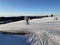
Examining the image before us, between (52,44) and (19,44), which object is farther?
(19,44)

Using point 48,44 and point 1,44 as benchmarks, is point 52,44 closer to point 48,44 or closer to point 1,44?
point 48,44

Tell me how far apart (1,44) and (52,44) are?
3084mm

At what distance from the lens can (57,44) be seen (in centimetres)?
566

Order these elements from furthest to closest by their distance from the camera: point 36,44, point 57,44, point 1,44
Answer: point 1,44 → point 36,44 → point 57,44

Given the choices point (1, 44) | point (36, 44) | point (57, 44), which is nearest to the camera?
point (57, 44)

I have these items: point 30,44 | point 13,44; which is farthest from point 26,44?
point 13,44

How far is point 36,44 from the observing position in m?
6.05

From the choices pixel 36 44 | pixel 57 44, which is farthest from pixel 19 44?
pixel 57 44

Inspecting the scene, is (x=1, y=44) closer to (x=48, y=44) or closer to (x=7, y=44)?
(x=7, y=44)

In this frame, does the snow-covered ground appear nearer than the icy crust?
No

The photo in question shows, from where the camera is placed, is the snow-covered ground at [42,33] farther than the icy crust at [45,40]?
Yes

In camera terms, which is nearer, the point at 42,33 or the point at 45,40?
the point at 45,40

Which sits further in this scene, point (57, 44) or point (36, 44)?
point (36, 44)

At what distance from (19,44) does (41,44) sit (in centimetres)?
133
